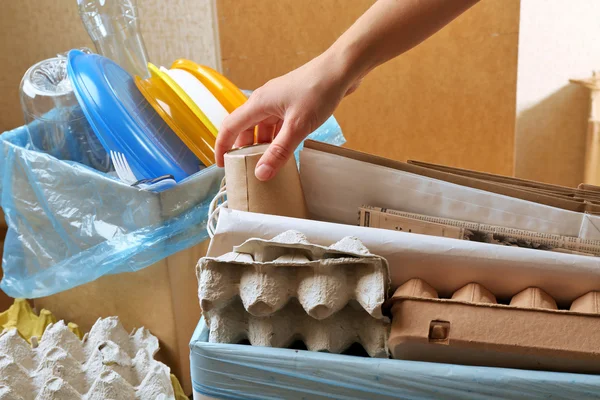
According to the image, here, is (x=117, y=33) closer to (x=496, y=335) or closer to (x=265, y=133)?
(x=265, y=133)

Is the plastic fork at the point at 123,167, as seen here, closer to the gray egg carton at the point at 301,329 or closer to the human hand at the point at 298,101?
the human hand at the point at 298,101

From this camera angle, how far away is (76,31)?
1.92 m

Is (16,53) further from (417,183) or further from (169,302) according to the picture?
(417,183)

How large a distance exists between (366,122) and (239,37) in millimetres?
487

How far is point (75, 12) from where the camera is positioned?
1902 mm

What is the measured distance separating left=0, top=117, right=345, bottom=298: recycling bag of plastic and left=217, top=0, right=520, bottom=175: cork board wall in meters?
0.81

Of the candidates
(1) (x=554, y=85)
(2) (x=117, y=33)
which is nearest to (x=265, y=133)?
(2) (x=117, y=33)

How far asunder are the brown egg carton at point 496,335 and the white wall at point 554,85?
194cm

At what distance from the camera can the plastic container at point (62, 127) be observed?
124 cm

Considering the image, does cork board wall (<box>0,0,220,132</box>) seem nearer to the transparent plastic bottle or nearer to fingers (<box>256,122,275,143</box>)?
the transparent plastic bottle

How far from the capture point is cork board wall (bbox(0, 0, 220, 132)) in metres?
1.90

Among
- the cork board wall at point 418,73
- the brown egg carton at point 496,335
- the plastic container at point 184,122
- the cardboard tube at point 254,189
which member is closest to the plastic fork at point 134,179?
→ the plastic container at point 184,122

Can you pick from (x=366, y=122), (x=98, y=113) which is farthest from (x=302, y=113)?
(x=366, y=122)

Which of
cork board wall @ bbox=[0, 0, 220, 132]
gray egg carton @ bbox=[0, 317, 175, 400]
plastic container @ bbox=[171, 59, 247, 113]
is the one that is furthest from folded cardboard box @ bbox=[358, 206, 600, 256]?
cork board wall @ bbox=[0, 0, 220, 132]
